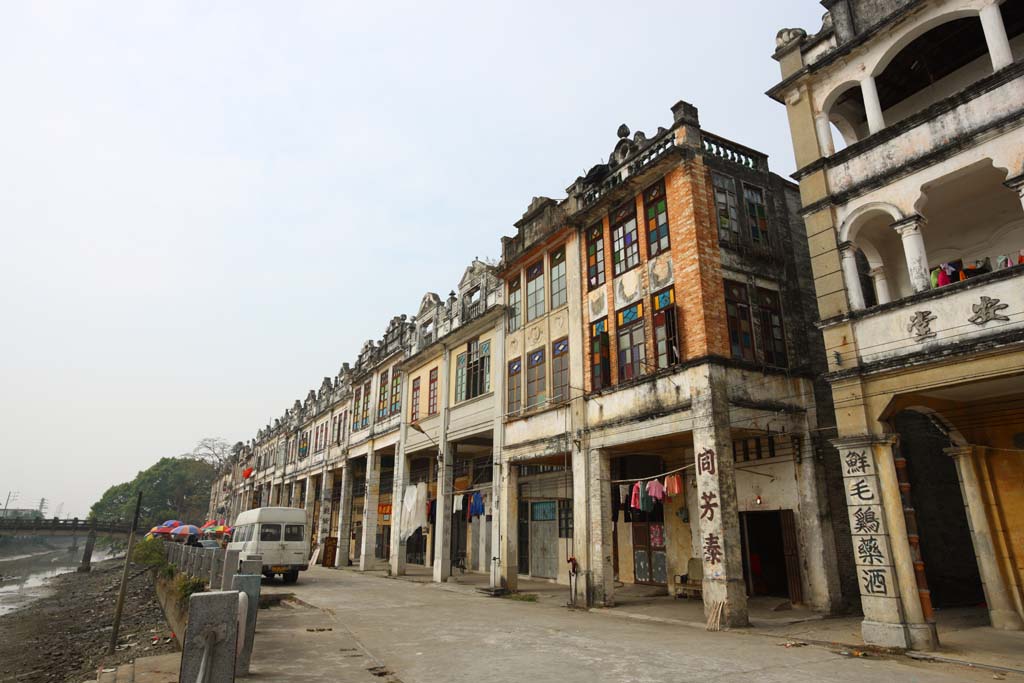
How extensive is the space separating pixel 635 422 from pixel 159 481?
308ft

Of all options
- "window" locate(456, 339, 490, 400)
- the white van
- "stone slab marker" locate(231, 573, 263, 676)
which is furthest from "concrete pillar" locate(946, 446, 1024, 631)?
the white van

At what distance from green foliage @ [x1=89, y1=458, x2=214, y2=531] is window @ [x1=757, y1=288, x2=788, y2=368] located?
3586 inches

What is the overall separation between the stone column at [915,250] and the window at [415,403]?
67.5 ft

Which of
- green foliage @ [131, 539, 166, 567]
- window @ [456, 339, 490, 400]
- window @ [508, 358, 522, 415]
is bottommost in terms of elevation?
green foliage @ [131, 539, 166, 567]

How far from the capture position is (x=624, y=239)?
16.8 meters

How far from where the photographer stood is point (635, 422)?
1506cm

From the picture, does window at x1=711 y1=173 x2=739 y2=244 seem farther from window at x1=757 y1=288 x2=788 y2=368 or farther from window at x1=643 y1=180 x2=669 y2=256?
window at x1=757 y1=288 x2=788 y2=368

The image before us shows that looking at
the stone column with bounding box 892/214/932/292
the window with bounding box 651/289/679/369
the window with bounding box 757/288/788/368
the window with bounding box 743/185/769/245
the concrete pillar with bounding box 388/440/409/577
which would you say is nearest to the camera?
the stone column with bounding box 892/214/932/292

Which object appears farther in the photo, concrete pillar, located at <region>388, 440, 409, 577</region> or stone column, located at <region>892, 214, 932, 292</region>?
concrete pillar, located at <region>388, 440, 409, 577</region>

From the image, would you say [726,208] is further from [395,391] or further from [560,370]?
[395,391]

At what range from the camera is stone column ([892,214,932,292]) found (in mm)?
10375

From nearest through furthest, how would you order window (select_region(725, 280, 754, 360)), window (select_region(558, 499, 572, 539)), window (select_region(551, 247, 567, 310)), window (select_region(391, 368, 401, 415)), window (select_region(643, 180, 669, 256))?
window (select_region(725, 280, 754, 360))
window (select_region(643, 180, 669, 256))
window (select_region(551, 247, 567, 310))
window (select_region(558, 499, 572, 539))
window (select_region(391, 368, 401, 415))

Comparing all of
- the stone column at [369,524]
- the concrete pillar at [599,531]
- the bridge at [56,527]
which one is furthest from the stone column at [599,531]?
the bridge at [56,527]

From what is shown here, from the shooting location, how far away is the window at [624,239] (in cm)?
1636
